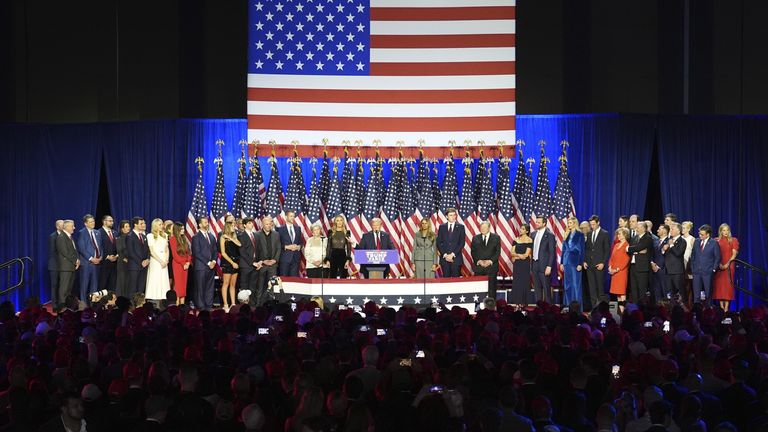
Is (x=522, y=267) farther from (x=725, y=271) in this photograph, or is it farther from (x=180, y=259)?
(x=180, y=259)

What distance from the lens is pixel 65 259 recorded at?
747 inches

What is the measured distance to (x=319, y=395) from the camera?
694cm

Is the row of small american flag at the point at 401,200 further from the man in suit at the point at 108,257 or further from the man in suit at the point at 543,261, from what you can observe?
the man in suit at the point at 108,257

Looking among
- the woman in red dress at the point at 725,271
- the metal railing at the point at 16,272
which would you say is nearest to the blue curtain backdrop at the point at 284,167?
the metal railing at the point at 16,272

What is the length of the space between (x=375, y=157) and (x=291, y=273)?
129 inches

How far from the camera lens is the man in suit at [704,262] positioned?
18.1 meters

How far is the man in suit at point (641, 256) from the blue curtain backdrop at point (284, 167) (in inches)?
106

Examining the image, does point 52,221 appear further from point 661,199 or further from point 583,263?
point 661,199

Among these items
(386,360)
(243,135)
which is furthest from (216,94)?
(386,360)

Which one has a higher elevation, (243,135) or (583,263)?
(243,135)

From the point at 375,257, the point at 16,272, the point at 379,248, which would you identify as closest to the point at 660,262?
the point at 379,248

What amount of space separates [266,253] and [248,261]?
366 mm

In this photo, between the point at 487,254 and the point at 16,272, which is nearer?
the point at 487,254

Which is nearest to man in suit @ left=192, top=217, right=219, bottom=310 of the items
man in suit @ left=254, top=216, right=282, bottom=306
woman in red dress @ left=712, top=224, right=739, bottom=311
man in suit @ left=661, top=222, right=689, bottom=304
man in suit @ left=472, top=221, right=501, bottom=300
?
man in suit @ left=254, top=216, right=282, bottom=306
